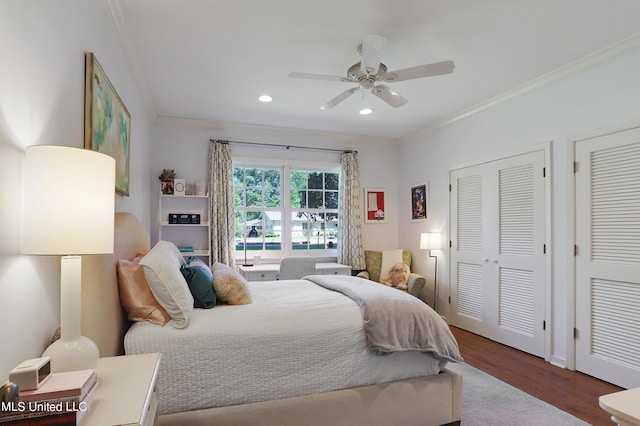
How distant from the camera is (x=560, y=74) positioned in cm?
322

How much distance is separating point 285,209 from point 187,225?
139 centimetres

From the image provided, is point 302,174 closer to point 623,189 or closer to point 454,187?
point 454,187

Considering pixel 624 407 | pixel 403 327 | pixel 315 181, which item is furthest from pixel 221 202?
pixel 624 407

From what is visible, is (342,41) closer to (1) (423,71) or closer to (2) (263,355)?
(1) (423,71)

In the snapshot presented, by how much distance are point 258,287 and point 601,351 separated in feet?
9.32

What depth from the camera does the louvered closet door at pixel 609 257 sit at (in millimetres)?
2748

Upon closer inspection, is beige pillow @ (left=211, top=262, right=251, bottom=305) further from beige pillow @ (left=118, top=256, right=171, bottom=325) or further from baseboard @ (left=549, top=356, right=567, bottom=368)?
baseboard @ (left=549, top=356, right=567, bottom=368)

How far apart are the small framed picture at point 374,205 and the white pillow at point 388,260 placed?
60cm

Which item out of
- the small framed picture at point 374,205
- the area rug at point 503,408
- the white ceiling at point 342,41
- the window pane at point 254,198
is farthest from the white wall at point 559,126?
the window pane at point 254,198

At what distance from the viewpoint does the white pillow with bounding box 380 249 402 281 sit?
16.9 feet

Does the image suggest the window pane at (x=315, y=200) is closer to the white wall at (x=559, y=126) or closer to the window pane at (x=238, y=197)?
the window pane at (x=238, y=197)

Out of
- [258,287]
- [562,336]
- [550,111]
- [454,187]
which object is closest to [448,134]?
[454,187]

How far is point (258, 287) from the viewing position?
9.74ft

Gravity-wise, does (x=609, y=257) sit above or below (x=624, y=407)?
above
